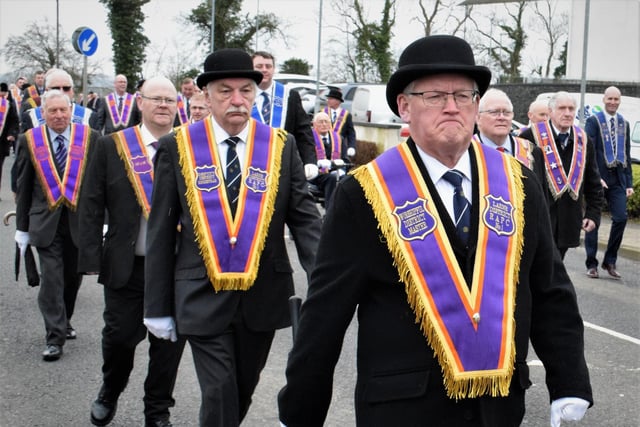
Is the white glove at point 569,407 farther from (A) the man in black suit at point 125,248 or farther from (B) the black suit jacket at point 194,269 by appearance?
(A) the man in black suit at point 125,248

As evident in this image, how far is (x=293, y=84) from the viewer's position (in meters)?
34.0

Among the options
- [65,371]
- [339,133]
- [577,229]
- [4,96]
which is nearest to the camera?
[65,371]

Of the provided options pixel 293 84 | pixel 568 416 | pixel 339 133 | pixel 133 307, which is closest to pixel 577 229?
pixel 133 307

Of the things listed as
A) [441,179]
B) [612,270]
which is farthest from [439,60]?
[612,270]

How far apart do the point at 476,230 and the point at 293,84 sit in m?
31.6

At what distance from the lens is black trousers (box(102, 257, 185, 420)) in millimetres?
5156

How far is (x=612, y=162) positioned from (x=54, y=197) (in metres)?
6.82

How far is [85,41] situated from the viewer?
60.5 feet

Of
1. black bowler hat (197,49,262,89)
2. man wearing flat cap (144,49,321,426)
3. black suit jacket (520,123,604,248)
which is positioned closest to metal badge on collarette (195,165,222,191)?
man wearing flat cap (144,49,321,426)

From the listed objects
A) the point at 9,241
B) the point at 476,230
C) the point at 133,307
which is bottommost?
the point at 9,241

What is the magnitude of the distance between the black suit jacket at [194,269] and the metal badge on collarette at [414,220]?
61.5 inches

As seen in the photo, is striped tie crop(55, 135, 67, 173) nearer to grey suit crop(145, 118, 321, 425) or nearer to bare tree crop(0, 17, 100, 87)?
grey suit crop(145, 118, 321, 425)

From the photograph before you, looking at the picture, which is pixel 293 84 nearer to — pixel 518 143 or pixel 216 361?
pixel 518 143

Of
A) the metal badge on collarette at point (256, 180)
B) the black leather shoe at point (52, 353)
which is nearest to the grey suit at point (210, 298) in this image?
the metal badge on collarette at point (256, 180)
